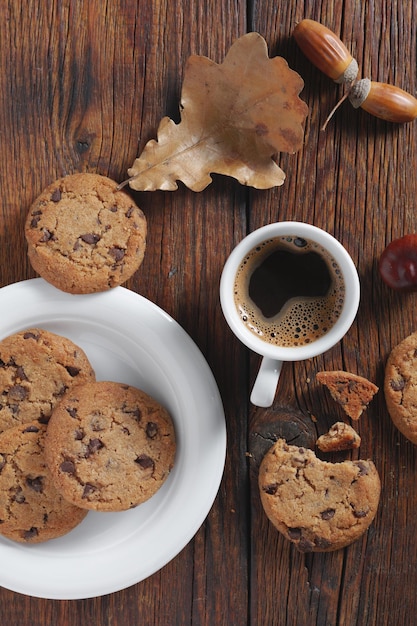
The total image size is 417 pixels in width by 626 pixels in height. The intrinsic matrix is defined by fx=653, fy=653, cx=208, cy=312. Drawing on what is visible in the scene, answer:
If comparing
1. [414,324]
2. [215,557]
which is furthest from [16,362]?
[414,324]

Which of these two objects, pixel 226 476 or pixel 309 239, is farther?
pixel 226 476

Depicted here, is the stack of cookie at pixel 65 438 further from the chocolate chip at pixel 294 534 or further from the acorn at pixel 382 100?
the acorn at pixel 382 100

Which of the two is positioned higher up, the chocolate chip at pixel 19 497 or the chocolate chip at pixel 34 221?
the chocolate chip at pixel 34 221

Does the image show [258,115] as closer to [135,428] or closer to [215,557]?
[135,428]

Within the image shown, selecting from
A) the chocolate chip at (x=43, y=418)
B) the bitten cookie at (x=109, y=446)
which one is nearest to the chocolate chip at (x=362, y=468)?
the bitten cookie at (x=109, y=446)

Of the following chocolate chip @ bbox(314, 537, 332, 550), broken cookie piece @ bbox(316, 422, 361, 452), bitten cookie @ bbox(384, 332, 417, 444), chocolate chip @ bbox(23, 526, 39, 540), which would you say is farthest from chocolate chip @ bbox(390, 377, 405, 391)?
chocolate chip @ bbox(23, 526, 39, 540)

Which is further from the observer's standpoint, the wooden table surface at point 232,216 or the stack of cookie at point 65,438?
the wooden table surface at point 232,216

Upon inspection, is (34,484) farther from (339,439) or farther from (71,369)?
(339,439)

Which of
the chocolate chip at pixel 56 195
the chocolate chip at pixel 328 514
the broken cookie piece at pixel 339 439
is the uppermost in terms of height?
the chocolate chip at pixel 56 195
